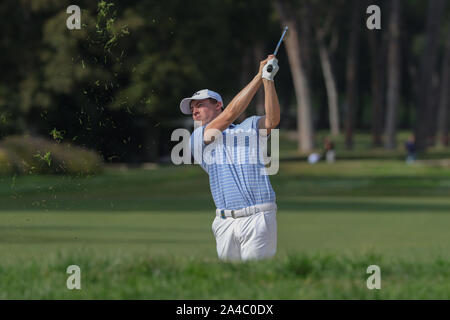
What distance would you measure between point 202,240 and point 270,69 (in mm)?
10564

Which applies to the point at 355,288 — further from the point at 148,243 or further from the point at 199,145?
the point at 148,243

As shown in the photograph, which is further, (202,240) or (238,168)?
(202,240)

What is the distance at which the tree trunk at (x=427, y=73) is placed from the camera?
63344 millimetres

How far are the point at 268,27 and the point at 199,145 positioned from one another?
61.2m

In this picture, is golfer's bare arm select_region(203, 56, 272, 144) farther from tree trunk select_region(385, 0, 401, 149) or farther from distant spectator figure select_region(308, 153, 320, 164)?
→ tree trunk select_region(385, 0, 401, 149)

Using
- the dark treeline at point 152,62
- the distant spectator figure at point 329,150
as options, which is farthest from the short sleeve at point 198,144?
the distant spectator figure at point 329,150

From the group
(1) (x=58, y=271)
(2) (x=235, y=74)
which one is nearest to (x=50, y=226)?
(1) (x=58, y=271)

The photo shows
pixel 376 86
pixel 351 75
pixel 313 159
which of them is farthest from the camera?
pixel 376 86

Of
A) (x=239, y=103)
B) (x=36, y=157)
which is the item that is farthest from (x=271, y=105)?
(x=36, y=157)

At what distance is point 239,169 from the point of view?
8570 millimetres

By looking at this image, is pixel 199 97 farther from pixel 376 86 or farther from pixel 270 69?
pixel 376 86

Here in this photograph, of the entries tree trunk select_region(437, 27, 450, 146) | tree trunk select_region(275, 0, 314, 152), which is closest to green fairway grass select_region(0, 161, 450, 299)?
tree trunk select_region(275, 0, 314, 152)

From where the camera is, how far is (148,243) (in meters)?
18.1

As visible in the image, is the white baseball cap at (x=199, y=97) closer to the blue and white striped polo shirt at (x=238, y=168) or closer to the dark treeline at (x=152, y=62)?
the blue and white striped polo shirt at (x=238, y=168)
